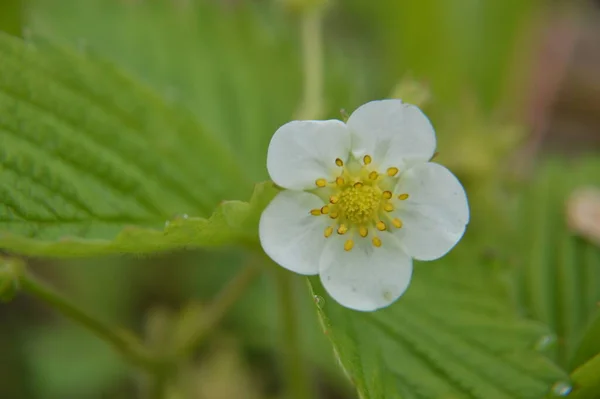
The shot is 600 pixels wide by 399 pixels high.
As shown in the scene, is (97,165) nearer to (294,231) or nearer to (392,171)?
(294,231)

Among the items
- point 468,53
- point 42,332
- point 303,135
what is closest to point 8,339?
point 42,332

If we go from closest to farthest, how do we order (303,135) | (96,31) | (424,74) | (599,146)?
(303,135) < (96,31) < (424,74) < (599,146)

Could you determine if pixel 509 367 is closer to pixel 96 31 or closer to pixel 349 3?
pixel 96 31

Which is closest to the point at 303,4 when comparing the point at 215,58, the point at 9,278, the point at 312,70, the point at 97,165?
the point at 312,70

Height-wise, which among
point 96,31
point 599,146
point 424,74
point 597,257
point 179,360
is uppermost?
point 599,146

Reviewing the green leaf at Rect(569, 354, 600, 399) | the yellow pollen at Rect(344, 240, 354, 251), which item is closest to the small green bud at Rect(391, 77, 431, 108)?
the yellow pollen at Rect(344, 240, 354, 251)

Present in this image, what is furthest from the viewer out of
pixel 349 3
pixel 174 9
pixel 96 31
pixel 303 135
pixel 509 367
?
pixel 349 3

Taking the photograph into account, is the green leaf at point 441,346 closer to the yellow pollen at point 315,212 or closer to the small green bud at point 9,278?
the yellow pollen at point 315,212
